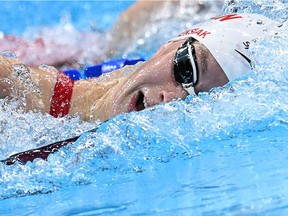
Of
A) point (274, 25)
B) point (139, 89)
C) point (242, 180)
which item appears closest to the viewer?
point (242, 180)

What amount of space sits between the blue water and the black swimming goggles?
0.17 ft

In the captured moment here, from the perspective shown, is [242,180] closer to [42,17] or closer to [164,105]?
[164,105]

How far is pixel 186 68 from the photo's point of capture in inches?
70.0

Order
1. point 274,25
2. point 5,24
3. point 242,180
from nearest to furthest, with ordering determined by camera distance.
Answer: point 242,180 → point 274,25 → point 5,24

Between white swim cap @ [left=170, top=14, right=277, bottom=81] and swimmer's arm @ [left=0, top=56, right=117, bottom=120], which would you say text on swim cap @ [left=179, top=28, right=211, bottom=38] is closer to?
white swim cap @ [left=170, top=14, right=277, bottom=81]

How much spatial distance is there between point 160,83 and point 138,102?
99 mm

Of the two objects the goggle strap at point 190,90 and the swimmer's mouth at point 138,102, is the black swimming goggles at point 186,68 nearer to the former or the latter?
the goggle strap at point 190,90

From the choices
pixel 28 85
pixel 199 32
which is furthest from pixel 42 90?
pixel 199 32

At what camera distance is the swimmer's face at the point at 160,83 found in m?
1.80

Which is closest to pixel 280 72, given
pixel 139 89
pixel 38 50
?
pixel 139 89

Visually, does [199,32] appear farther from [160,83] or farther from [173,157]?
[173,157]

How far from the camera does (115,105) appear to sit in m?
1.88

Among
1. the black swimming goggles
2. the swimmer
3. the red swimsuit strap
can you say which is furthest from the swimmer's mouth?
the red swimsuit strap

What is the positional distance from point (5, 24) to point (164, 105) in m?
3.08
